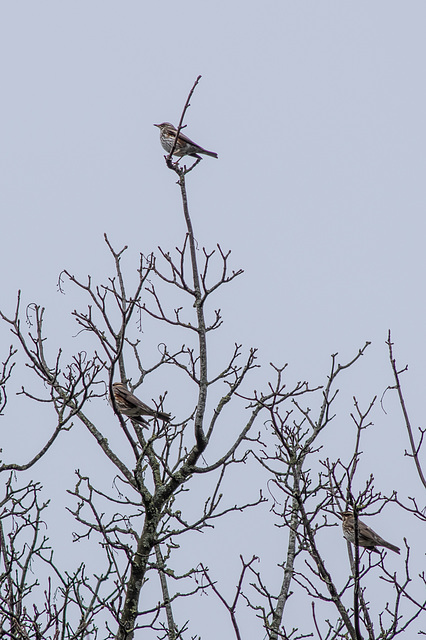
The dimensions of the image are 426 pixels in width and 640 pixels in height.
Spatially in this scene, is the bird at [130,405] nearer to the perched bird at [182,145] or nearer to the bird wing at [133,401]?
the bird wing at [133,401]

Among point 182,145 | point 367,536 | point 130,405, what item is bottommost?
point 367,536

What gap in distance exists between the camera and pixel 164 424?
268 inches

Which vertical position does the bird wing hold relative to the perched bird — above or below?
below

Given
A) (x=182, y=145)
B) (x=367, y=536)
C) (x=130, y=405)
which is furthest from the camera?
(x=182, y=145)

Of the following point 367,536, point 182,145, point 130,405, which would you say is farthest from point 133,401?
point 182,145

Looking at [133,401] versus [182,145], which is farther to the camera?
[182,145]

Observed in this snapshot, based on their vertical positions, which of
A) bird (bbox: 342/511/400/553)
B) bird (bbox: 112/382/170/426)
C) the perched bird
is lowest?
bird (bbox: 342/511/400/553)

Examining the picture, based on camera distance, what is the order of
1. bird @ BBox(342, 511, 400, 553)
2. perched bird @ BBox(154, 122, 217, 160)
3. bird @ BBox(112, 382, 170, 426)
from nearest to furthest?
bird @ BBox(112, 382, 170, 426), bird @ BBox(342, 511, 400, 553), perched bird @ BBox(154, 122, 217, 160)

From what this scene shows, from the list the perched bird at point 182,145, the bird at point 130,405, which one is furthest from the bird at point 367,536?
the perched bird at point 182,145

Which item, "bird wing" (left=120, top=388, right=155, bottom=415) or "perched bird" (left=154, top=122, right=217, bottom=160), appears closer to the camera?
"bird wing" (left=120, top=388, right=155, bottom=415)

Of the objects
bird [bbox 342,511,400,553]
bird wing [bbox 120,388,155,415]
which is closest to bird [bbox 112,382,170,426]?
bird wing [bbox 120,388,155,415]

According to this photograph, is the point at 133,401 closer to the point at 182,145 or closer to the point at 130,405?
the point at 130,405

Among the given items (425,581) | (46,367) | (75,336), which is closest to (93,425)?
(46,367)

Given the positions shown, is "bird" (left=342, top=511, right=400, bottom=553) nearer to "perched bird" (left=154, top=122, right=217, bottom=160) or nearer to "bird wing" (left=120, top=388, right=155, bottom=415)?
"bird wing" (left=120, top=388, right=155, bottom=415)
